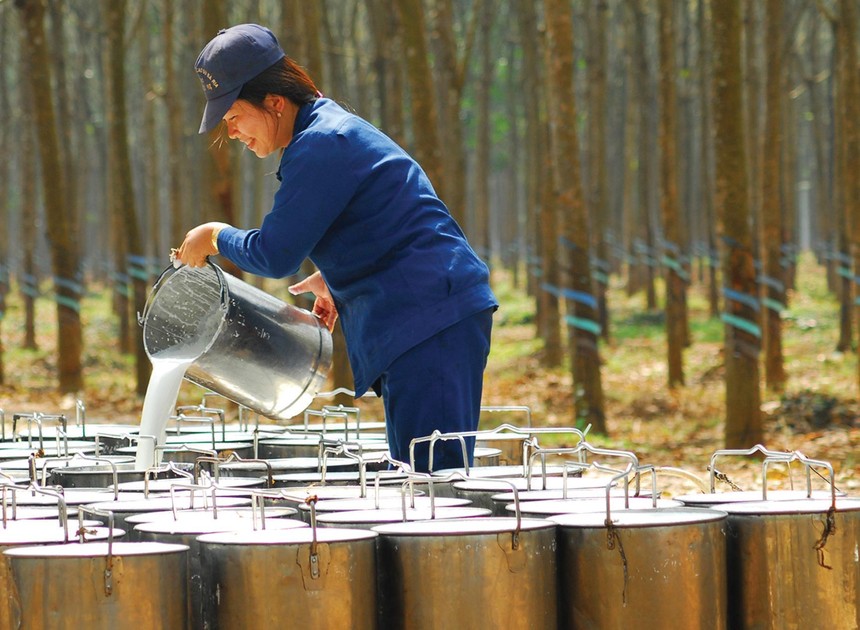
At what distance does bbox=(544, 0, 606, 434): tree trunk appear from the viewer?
9352 mm

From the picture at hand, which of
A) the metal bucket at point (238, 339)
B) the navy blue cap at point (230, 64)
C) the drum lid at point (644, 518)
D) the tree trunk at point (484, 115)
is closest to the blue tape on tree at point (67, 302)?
the tree trunk at point (484, 115)

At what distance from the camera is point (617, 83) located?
26.6 metres

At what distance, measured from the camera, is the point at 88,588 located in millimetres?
2049

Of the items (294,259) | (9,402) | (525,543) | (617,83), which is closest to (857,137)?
(9,402)

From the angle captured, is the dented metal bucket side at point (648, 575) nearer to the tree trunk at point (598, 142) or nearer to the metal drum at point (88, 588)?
the metal drum at point (88, 588)

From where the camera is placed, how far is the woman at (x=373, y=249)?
3.12m

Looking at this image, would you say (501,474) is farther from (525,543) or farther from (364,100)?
(364,100)

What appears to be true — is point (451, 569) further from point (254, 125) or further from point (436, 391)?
point (254, 125)

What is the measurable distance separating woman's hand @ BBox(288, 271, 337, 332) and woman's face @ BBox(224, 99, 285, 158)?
48 centimetres

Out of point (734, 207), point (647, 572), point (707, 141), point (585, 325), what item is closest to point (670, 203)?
point (585, 325)

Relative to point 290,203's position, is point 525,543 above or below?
below

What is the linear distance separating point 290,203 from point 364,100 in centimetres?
1875

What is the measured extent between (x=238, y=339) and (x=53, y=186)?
9.29 m

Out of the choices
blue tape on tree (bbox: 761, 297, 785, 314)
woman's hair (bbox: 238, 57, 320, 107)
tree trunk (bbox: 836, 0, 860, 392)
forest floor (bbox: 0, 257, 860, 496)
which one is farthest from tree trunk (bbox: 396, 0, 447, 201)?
woman's hair (bbox: 238, 57, 320, 107)
